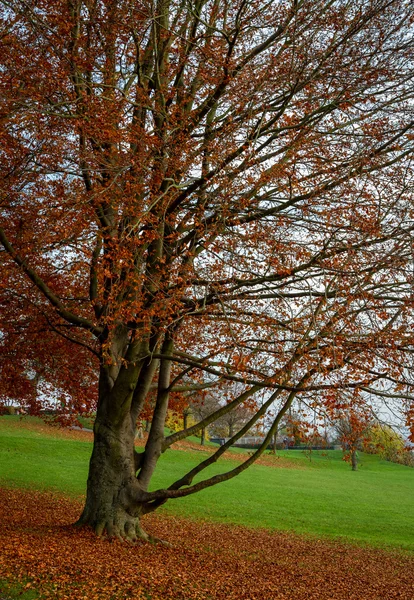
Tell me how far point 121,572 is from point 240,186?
6782 millimetres

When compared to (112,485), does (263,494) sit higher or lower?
lower

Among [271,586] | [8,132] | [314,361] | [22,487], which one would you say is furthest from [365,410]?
[22,487]

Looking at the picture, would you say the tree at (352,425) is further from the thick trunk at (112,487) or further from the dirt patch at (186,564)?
the thick trunk at (112,487)

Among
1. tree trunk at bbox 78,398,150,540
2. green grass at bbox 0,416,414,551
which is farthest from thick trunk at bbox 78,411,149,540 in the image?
green grass at bbox 0,416,414,551

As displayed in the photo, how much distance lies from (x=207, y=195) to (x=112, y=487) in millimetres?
5972

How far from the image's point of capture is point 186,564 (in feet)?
33.4

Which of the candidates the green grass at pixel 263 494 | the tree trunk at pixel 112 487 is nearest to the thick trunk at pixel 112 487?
the tree trunk at pixel 112 487

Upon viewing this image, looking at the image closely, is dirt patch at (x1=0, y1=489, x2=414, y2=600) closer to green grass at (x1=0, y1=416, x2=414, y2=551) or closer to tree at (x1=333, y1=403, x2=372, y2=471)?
tree at (x1=333, y1=403, x2=372, y2=471)

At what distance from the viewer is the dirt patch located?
769cm

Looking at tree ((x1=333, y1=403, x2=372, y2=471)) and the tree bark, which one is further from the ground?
tree ((x1=333, y1=403, x2=372, y2=471))

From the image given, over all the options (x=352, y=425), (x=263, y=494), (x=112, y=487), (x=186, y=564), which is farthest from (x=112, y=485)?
(x=263, y=494)

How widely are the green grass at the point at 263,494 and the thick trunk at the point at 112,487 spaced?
31.6 ft

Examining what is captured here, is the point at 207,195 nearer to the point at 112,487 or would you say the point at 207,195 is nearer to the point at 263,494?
the point at 112,487

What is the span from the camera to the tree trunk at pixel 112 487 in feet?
35.8
